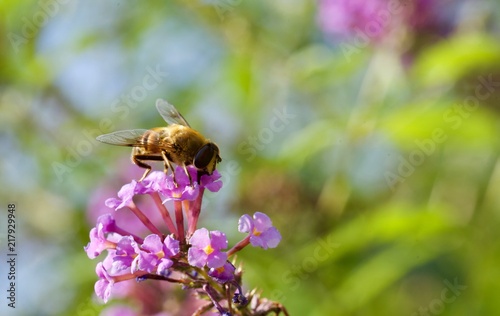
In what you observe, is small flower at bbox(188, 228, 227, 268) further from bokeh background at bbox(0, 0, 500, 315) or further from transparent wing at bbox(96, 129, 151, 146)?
bokeh background at bbox(0, 0, 500, 315)

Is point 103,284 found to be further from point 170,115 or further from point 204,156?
point 170,115

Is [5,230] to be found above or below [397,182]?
above

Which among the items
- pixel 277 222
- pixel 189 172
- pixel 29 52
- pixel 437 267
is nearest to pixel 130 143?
pixel 189 172

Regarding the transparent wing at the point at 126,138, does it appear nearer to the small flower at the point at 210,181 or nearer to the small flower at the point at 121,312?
the small flower at the point at 210,181

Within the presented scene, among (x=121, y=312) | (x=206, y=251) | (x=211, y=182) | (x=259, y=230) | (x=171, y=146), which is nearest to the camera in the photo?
(x=206, y=251)

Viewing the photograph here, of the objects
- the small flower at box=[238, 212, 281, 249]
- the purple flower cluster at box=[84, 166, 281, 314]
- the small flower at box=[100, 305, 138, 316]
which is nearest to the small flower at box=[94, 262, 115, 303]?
the purple flower cluster at box=[84, 166, 281, 314]

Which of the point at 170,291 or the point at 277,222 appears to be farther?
the point at 277,222

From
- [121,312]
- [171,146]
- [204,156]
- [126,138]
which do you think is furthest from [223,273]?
[121,312]

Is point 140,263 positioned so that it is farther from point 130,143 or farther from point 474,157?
point 474,157
